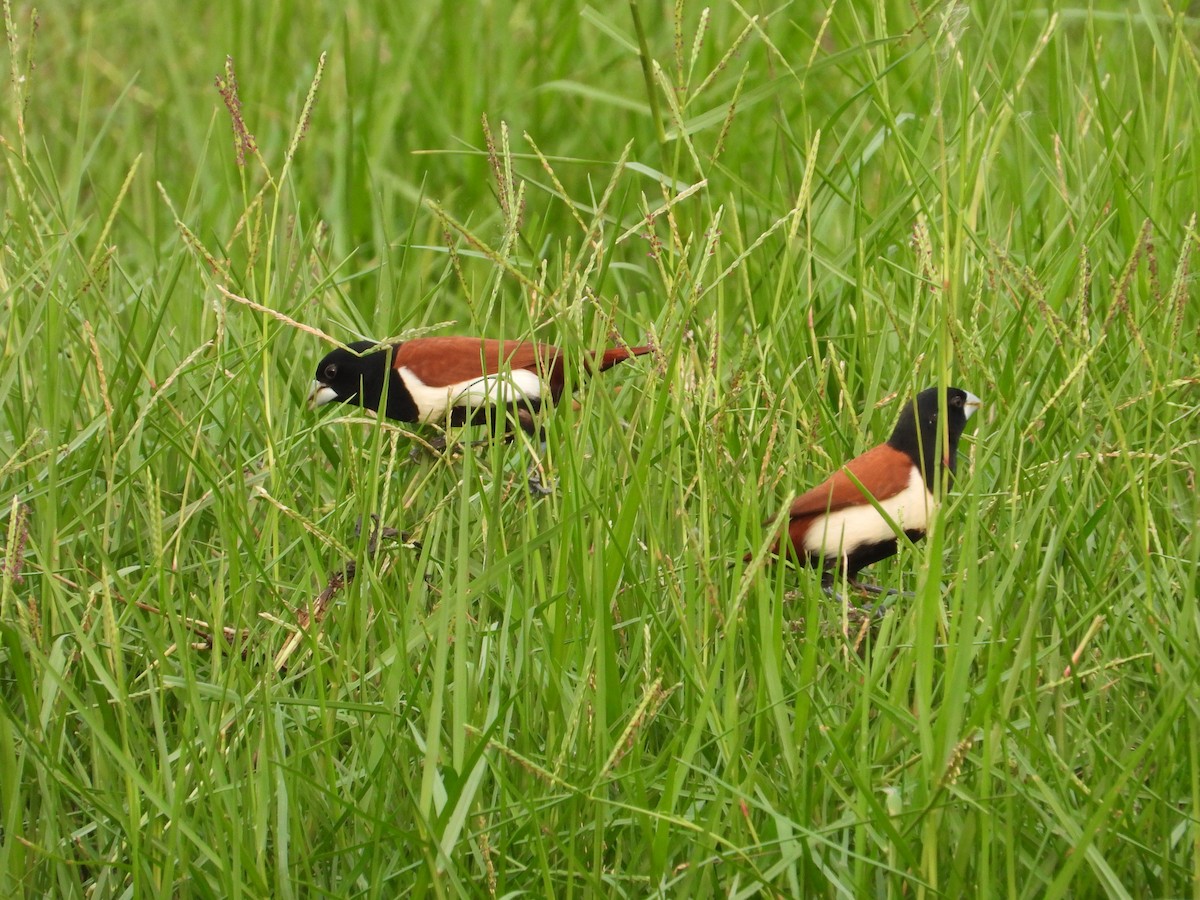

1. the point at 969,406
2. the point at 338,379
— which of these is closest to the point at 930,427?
the point at 969,406

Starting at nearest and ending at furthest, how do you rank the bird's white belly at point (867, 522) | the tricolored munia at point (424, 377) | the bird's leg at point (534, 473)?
the bird's leg at point (534, 473)
the bird's white belly at point (867, 522)
the tricolored munia at point (424, 377)

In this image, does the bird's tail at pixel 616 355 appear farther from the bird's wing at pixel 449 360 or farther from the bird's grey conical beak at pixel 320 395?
the bird's grey conical beak at pixel 320 395

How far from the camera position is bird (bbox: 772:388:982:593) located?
2932mm

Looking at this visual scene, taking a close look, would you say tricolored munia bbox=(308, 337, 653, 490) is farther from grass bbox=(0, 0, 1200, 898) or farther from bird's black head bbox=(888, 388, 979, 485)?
bird's black head bbox=(888, 388, 979, 485)

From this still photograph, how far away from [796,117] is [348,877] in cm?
451

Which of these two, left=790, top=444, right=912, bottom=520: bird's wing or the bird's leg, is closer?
the bird's leg

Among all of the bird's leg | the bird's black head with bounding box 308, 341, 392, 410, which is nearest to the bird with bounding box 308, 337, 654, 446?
the bird's black head with bounding box 308, 341, 392, 410

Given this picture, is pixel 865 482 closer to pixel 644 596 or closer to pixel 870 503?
pixel 870 503

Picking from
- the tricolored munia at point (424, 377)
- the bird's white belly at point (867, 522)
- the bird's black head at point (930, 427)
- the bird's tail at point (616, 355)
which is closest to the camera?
the bird's white belly at point (867, 522)

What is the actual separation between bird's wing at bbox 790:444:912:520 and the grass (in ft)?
0.42

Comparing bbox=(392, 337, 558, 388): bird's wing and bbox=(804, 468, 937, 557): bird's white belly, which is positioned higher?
bbox=(804, 468, 937, 557): bird's white belly

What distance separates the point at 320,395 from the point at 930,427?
1.45 m

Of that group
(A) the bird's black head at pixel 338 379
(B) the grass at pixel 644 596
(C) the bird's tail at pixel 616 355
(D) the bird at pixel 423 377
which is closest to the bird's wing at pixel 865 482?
(B) the grass at pixel 644 596

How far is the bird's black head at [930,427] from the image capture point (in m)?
3.07
